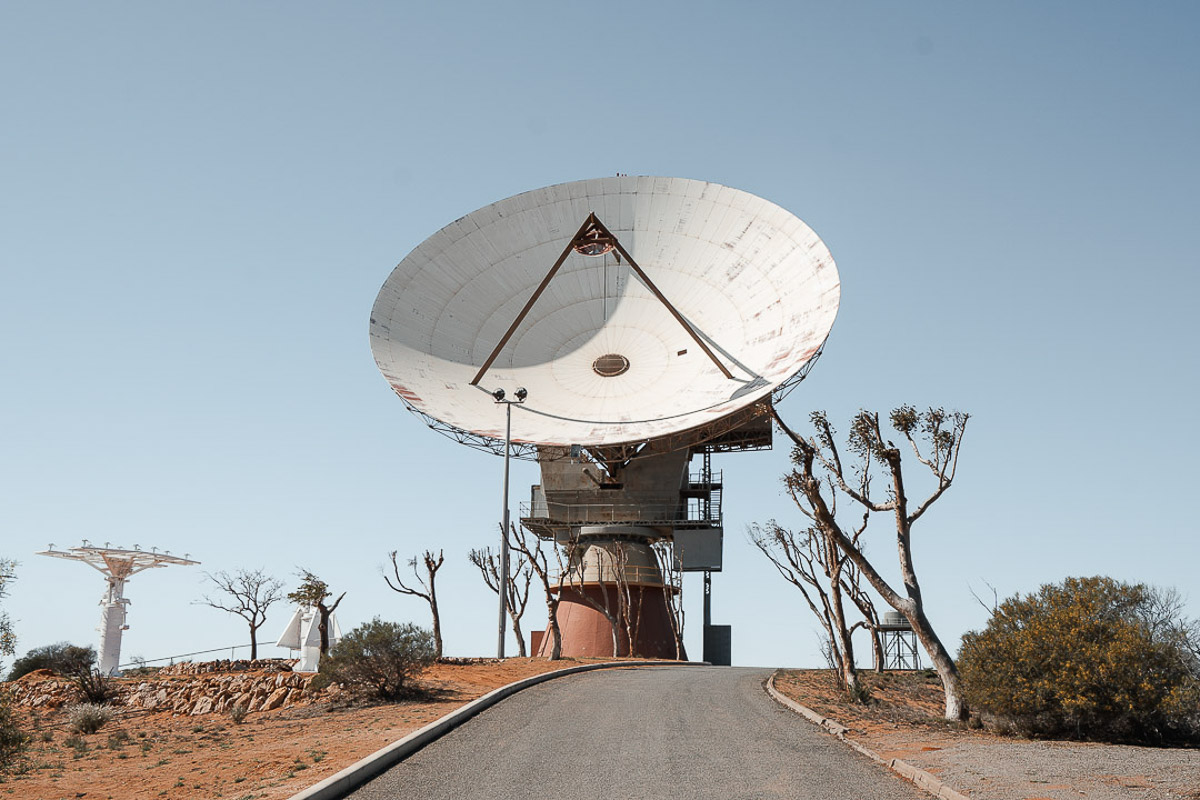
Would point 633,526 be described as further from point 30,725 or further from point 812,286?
point 30,725

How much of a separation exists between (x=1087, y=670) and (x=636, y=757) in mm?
9196

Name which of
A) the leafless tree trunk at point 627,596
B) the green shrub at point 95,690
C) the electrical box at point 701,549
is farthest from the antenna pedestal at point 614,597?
A: the green shrub at point 95,690

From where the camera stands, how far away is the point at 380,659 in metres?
25.5

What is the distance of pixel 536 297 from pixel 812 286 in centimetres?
1271

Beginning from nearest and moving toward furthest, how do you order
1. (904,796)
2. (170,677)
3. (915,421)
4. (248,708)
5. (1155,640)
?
(904,796) → (1155,640) → (915,421) → (248,708) → (170,677)

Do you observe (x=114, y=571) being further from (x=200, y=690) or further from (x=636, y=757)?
(x=636, y=757)

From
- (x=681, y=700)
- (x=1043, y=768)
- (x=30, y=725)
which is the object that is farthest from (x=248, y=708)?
(x=1043, y=768)

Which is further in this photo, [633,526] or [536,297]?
[633,526]

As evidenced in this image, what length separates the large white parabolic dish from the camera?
4169 centimetres

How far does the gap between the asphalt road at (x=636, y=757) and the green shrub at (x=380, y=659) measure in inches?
143

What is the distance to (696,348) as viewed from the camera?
143 feet

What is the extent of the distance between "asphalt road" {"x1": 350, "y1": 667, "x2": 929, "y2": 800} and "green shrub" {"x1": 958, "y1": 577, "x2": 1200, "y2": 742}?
4090mm

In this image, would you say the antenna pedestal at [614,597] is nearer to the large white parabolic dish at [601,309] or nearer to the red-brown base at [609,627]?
the red-brown base at [609,627]

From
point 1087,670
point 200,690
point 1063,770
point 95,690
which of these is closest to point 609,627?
point 200,690
